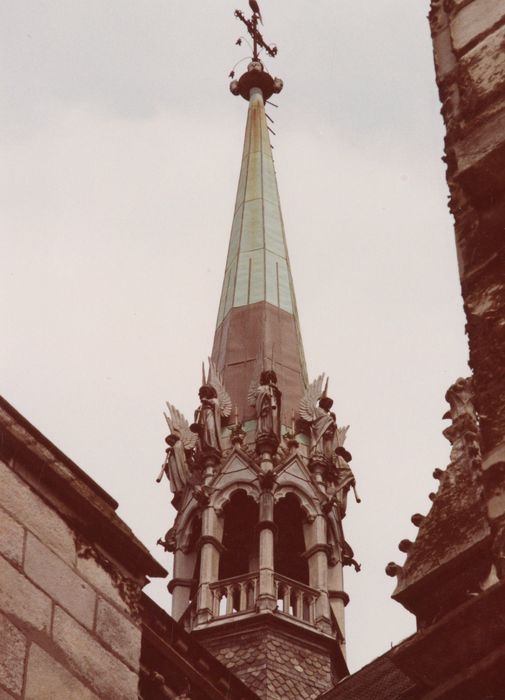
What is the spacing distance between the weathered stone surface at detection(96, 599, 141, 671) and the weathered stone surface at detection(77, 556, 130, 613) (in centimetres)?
5

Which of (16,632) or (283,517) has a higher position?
(283,517)

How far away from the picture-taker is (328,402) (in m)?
31.5

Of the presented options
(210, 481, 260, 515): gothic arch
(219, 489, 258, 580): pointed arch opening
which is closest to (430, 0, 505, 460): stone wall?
(210, 481, 260, 515): gothic arch

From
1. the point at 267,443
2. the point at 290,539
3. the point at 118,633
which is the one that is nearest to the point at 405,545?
the point at 118,633

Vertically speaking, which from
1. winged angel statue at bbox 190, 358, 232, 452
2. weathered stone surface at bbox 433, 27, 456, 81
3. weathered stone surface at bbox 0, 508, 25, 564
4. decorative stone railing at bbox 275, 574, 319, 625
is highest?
winged angel statue at bbox 190, 358, 232, 452

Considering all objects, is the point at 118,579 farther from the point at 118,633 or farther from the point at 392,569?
the point at 392,569

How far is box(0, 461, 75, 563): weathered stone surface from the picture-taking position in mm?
6562

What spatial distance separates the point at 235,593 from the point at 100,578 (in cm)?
1995

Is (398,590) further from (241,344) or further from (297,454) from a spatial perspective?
(241,344)

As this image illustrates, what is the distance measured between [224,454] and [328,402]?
3.08m

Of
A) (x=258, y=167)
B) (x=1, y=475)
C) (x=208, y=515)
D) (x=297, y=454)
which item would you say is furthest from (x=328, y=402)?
(x=1, y=475)

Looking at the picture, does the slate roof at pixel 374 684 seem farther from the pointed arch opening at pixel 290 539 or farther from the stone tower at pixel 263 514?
the pointed arch opening at pixel 290 539

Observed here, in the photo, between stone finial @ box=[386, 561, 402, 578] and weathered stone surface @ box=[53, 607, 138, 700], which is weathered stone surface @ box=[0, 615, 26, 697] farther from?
stone finial @ box=[386, 561, 402, 578]

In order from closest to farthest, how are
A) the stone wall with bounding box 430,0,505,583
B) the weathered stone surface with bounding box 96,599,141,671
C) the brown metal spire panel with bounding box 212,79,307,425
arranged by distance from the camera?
the stone wall with bounding box 430,0,505,583, the weathered stone surface with bounding box 96,599,141,671, the brown metal spire panel with bounding box 212,79,307,425
